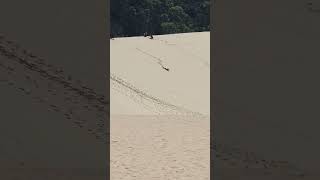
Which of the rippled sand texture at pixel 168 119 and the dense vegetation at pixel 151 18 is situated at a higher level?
the dense vegetation at pixel 151 18

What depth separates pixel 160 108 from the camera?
34750 mm
